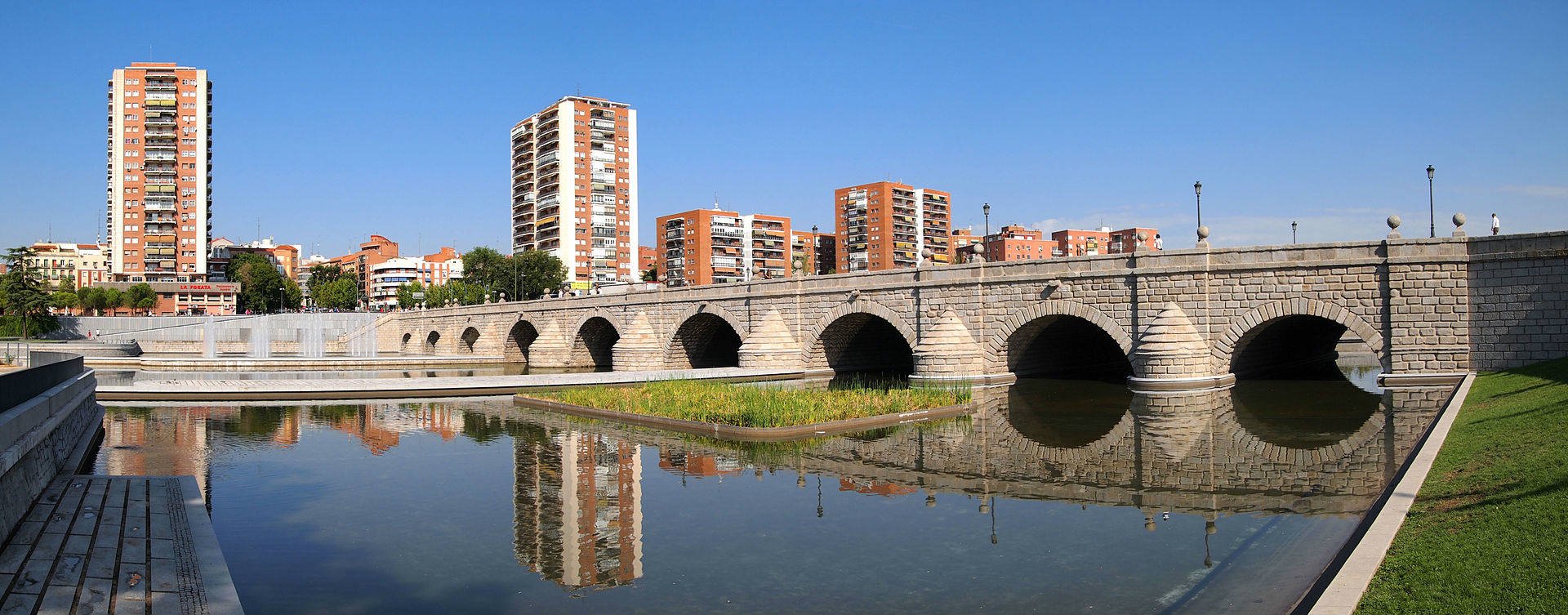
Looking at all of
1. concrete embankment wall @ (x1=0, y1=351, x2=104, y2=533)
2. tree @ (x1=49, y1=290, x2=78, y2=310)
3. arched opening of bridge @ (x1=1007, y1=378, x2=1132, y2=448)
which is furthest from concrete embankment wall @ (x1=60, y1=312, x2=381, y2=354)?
arched opening of bridge @ (x1=1007, y1=378, x2=1132, y2=448)

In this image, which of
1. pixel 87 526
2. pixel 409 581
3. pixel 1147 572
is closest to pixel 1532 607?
pixel 1147 572

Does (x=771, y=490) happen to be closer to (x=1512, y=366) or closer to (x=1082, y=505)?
(x=1082, y=505)

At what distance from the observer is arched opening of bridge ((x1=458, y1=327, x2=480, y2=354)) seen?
240ft

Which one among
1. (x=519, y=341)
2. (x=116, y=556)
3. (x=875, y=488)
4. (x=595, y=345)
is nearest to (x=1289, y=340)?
(x=875, y=488)

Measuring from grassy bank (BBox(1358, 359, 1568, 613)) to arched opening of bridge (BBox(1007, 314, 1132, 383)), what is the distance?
21.2 metres

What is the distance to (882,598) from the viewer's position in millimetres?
8711

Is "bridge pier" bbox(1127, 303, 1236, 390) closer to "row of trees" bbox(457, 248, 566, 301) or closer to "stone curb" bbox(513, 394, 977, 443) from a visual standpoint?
"stone curb" bbox(513, 394, 977, 443)

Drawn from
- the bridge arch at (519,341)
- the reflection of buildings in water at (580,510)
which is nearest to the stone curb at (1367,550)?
the reflection of buildings in water at (580,510)

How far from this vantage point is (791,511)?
40.9ft

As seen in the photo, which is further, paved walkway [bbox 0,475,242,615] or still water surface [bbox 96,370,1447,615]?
still water surface [bbox 96,370,1447,615]

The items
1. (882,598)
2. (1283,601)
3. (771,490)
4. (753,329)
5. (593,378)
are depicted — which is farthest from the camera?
(753,329)

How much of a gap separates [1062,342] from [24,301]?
7639 centimetres

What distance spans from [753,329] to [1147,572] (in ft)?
109

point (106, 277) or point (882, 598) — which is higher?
point (106, 277)
